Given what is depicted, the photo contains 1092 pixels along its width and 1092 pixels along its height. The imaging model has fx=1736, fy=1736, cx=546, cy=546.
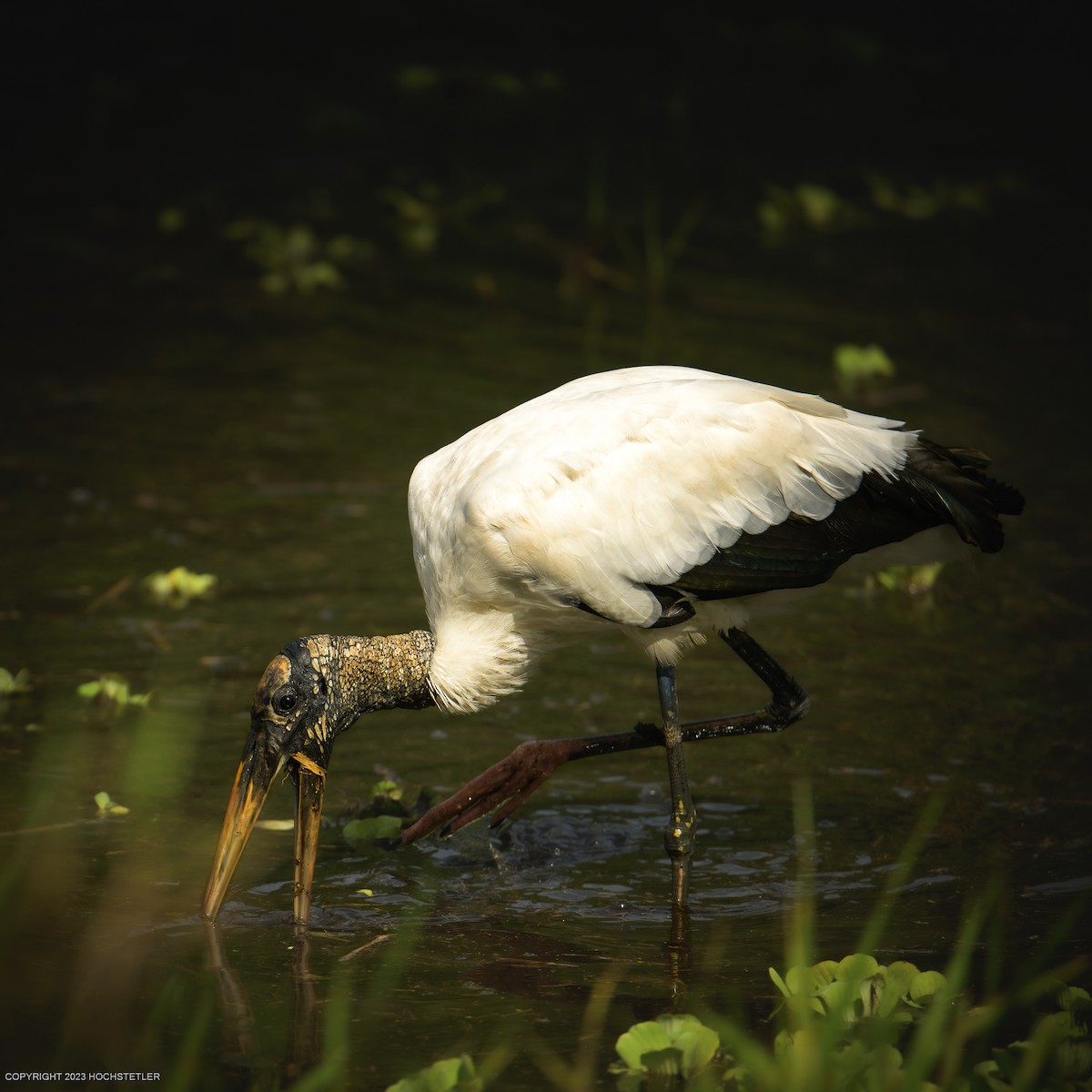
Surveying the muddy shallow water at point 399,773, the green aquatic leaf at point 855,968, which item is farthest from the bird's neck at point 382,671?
the green aquatic leaf at point 855,968

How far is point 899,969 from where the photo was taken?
3.66 meters

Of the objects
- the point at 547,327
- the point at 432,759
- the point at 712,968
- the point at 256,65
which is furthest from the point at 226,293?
the point at 712,968

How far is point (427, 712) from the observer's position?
5816 millimetres

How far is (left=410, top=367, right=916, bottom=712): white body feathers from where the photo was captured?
443cm

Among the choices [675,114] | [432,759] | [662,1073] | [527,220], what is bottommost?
[662,1073]

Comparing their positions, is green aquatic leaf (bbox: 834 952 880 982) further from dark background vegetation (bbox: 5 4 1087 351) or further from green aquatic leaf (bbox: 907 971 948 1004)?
dark background vegetation (bbox: 5 4 1087 351)

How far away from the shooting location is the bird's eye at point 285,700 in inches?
172

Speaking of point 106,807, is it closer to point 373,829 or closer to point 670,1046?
point 373,829

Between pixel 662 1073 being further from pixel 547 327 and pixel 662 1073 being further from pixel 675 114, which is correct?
pixel 675 114

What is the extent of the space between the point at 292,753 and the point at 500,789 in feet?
2.15

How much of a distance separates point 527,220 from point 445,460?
7.05 meters

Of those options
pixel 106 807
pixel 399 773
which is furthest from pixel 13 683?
pixel 399 773

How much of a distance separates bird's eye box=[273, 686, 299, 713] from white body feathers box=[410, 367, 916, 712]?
0.47m

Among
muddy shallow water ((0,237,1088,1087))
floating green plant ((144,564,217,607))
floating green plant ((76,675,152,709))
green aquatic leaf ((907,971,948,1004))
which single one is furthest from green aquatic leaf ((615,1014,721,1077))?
floating green plant ((144,564,217,607))
